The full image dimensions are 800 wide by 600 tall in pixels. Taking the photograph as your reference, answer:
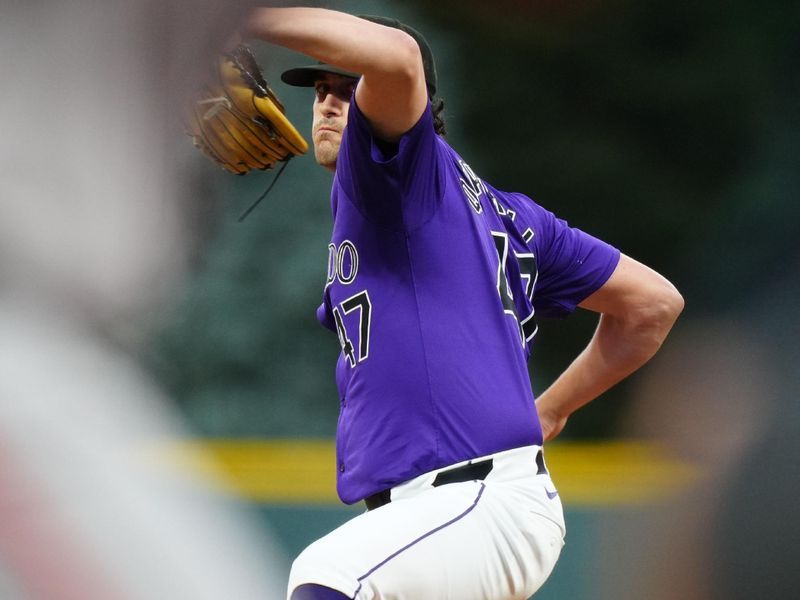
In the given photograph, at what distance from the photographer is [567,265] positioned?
8.14 ft

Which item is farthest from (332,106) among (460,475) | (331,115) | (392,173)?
(460,475)

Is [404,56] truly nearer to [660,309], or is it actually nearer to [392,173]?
[392,173]

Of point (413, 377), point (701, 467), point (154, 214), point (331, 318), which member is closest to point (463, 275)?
point (413, 377)

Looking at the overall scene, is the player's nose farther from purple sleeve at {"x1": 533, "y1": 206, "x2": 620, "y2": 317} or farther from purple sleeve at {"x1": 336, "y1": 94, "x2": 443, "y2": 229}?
purple sleeve at {"x1": 533, "y1": 206, "x2": 620, "y2": 317}

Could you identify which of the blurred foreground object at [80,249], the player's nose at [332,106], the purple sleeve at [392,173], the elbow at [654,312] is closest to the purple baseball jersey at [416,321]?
the purple sleeve at [392,173]

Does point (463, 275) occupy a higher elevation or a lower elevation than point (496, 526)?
higher

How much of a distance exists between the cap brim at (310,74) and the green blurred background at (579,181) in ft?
6.57

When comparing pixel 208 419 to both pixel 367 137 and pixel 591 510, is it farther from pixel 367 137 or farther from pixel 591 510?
pixel 367 137

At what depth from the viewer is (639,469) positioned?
409 cm

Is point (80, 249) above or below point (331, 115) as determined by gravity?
above

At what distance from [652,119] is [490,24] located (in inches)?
32.7

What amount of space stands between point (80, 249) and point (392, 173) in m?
1.10

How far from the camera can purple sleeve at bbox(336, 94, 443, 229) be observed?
6.39 feet

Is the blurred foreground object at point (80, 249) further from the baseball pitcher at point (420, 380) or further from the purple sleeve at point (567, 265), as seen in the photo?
the purple sleeve at point (567, 265)
